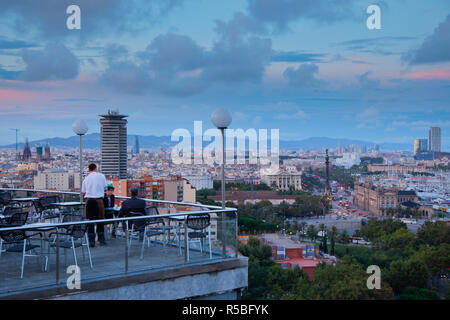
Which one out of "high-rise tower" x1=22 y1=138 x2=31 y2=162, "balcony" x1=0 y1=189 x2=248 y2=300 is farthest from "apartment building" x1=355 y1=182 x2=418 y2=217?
"balcony" x1=0 y1=189 x2=248 y2=300

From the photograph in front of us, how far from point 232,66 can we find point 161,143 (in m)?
17.1

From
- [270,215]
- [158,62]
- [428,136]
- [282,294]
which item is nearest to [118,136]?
[158,62]

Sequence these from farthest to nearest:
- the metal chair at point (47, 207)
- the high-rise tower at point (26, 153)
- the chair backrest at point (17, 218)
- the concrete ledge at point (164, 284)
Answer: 1. the high-rise tower at point (26, 153)
2. the metal chair at point (47, 207)
3. the chair backrest at point (17, 218)
4. the concrete ledge at point (164, 284)

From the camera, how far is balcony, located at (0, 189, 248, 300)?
193 inches

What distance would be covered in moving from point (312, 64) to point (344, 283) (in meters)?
59.9

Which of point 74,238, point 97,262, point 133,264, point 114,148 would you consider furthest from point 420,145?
point 74,238

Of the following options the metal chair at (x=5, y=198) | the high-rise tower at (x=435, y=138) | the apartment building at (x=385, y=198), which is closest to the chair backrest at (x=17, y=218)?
the metal chair at (x=5, y=198)

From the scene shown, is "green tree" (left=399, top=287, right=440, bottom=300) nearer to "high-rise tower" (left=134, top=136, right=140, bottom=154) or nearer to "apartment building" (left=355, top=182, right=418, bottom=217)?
"high-rise tower" (left=134, top=136, right=140, bottom=154)

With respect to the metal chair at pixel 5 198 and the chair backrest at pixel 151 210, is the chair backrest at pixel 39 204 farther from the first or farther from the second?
the chair backrest at pixel 151 210

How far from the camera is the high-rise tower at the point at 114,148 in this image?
58.3 m

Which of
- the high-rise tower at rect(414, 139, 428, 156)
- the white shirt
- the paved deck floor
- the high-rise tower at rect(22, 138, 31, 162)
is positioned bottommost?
the paved deck floor

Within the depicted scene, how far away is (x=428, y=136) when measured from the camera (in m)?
118

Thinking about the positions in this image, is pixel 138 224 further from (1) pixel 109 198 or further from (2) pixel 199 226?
(1) pixel 109 198

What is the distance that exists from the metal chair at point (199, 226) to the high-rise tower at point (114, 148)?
50825 millimetres
